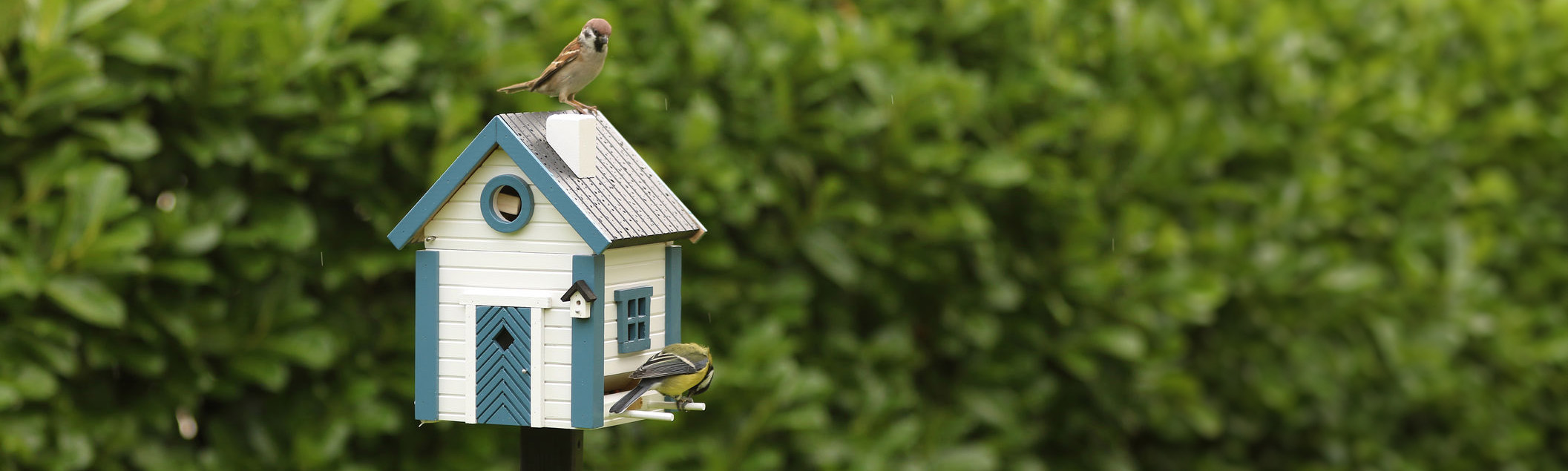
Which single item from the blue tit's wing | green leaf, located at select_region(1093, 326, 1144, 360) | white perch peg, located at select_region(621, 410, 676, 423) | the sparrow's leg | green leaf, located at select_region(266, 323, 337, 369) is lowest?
white perch peg, located at select_region(621, 410, 676, 423)

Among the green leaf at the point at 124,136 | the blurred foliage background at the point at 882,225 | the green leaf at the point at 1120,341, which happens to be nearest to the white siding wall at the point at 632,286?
the blurred foliage background at the point at 882,225

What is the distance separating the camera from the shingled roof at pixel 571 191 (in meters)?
1.76

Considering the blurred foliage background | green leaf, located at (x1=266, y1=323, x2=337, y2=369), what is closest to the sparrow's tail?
the blurred foliage background

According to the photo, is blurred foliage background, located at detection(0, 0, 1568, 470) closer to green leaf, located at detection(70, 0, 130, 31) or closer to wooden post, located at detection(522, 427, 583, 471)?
green leaf, located at detection(70, 0, 130, 31)

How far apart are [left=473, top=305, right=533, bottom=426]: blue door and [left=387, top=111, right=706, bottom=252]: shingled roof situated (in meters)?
0.16

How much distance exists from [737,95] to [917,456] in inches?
48.1

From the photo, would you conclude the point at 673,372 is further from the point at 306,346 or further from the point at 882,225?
the point at 882,225

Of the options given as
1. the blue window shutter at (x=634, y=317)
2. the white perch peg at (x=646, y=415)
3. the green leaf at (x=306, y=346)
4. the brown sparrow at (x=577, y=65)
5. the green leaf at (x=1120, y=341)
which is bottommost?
the white perch peg at (x=646, y=415)

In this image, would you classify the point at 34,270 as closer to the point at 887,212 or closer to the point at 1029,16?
the point at 887,212

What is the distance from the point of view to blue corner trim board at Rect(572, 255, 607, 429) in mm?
1786

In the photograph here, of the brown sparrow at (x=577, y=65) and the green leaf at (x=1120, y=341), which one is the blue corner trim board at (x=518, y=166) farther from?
the green leaf at (x=1120, y=341)

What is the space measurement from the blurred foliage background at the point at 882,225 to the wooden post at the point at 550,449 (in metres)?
1.14

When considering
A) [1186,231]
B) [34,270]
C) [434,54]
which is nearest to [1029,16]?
[1186,231]

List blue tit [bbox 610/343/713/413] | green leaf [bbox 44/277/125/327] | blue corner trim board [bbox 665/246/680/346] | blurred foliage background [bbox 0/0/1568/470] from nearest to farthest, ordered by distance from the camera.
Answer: blue tit [bbox 610/343/713/413] → blue corner trim board [bbox 665/246/680/346] → green leaf [bbox 44/277/125/327] → blurred foliage background [bbox 0/0/1568/470]
